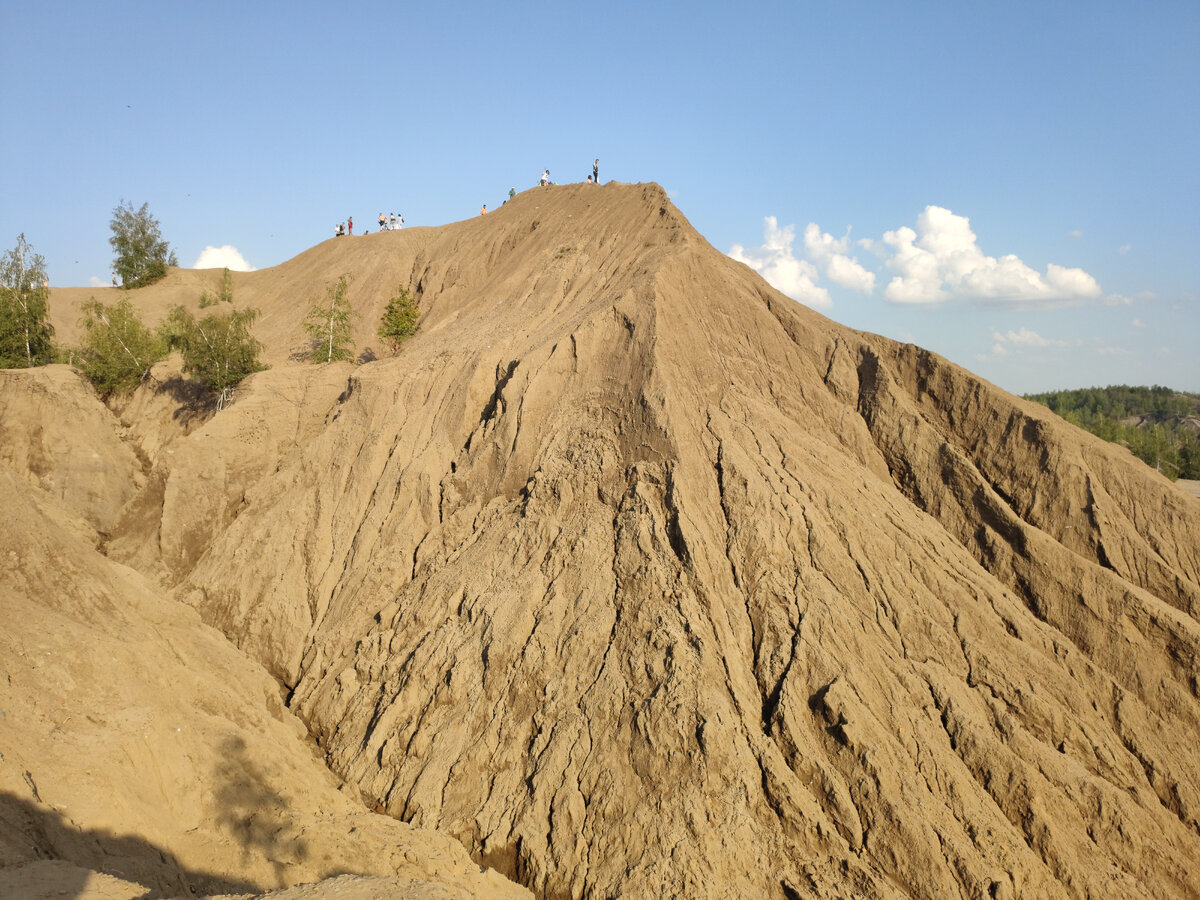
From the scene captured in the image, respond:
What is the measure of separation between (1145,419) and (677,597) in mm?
109930

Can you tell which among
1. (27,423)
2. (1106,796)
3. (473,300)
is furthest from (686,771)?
(27,423)

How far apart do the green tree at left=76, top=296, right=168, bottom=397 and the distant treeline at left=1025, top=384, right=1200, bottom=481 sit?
182 ft

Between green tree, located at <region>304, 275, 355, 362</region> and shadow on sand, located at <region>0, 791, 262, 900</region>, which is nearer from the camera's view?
shadow on sand, located at <region>0, 791, 262, 900</region>

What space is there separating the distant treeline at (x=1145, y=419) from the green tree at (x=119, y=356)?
182 feet

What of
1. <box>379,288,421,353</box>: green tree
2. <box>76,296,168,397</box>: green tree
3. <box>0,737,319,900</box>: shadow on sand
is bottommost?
<box>0,737,319,900</box>: shadow on sand

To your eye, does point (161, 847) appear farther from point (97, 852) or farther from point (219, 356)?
point (219, 356)

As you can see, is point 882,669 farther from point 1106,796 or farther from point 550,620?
point 550,620

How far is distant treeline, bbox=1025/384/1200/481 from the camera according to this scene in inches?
2152

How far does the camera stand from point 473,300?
27.6 metres

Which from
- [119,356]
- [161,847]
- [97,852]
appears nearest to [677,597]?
[161,847]

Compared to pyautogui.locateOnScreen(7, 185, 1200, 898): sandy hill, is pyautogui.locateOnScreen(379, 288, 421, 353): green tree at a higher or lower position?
higher

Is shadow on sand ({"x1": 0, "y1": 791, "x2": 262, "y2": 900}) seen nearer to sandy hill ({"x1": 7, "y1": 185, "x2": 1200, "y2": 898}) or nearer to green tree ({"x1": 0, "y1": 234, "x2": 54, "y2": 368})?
sandy hill ({"x1": 7, "y1": 185, "x2": 1200, "y2": 898})

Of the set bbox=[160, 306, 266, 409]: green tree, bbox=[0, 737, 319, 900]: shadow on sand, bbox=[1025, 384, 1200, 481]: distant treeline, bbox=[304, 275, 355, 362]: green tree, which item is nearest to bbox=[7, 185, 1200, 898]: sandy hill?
bbox=[0, 737, 319, 900]: shadow on sand

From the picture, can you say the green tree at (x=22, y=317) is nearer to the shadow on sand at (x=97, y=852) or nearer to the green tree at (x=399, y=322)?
the green tree at (x=399, y=322)
